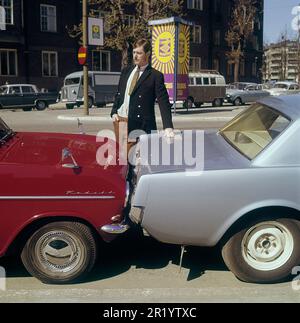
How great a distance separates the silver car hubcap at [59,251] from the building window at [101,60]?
3734cm

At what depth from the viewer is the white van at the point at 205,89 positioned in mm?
28167

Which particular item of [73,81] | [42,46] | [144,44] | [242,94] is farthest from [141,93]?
[42,46]

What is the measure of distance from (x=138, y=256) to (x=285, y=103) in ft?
6.28

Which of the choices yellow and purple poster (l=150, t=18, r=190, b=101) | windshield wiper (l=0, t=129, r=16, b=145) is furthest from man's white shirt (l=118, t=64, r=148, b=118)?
yellow and purple poster (l=150, t=18, r=190, b=101)

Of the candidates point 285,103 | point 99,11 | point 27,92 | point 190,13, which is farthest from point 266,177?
point 190,13

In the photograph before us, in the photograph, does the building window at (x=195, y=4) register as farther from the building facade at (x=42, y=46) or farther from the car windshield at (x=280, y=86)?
the car windshield at (x=280, y=86)

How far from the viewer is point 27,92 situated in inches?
1061

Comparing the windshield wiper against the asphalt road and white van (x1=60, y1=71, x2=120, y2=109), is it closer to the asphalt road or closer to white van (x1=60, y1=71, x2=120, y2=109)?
the asphalt road

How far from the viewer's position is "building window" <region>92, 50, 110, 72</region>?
131 feet

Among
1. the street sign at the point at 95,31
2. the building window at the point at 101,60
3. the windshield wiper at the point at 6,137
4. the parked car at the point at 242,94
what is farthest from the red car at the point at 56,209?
the building window at the point at 101,60

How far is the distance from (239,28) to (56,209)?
49.0 meters

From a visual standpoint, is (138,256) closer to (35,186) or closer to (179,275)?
(179,275)

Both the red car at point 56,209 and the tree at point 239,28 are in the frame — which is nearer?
the red car at point 56,209

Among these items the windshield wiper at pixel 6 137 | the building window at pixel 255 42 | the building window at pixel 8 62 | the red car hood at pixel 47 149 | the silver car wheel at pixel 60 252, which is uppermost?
the building window at pixel 255 42
